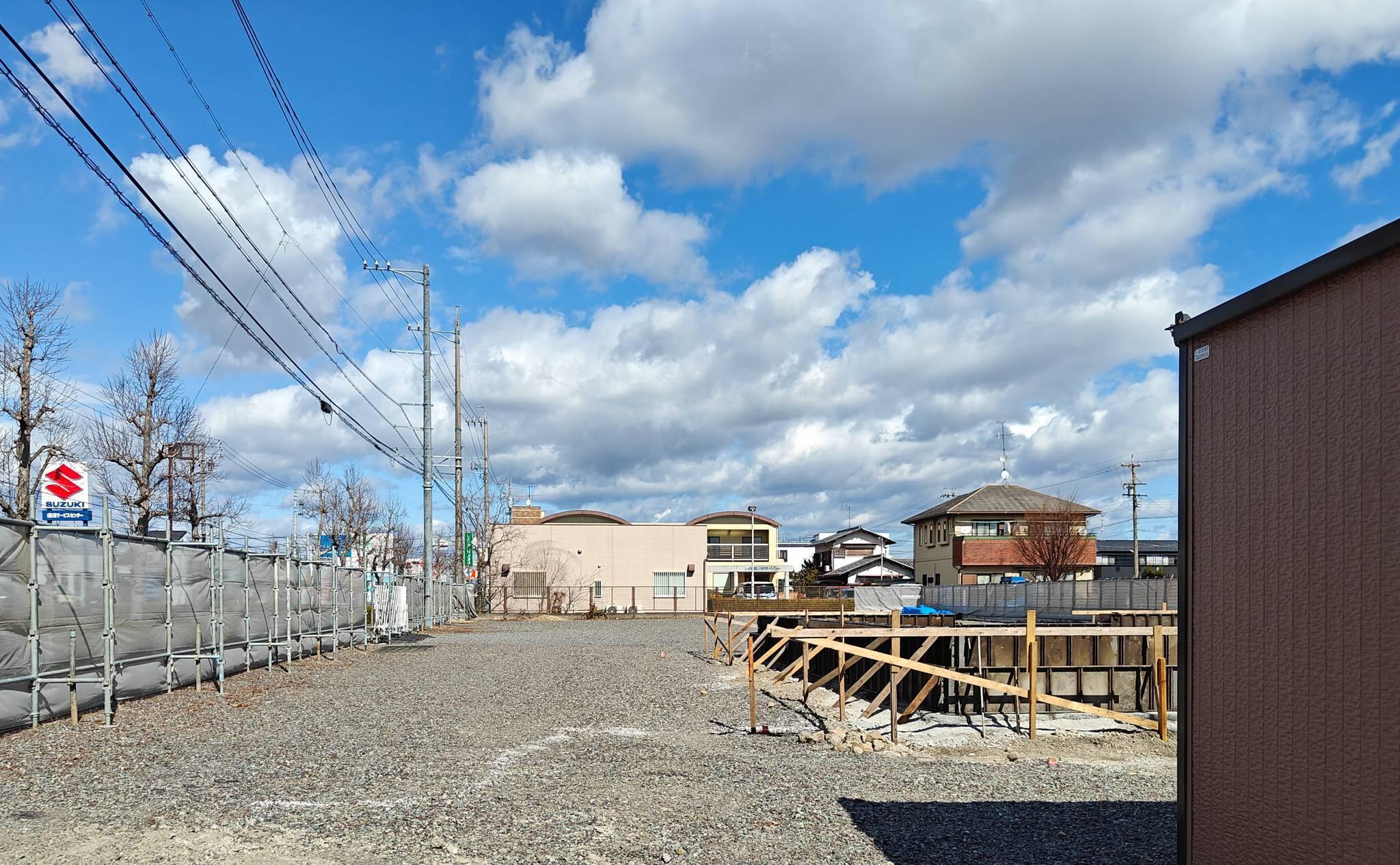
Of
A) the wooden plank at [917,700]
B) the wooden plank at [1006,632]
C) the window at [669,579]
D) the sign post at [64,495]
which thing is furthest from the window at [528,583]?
the wooden plank at [917,700]

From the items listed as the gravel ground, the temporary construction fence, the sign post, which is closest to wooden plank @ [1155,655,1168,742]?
the gravel ground

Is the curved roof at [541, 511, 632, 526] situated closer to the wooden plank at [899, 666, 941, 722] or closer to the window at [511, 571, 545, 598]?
the window at [511, 571, 545, 598]

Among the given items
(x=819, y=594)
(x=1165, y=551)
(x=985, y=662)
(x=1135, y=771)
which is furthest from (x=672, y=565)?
(x=1135, y=771)

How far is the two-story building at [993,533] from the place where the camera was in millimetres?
64312

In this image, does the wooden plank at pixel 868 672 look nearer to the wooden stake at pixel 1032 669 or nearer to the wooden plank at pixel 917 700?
the wooden plank at pixel 917 700

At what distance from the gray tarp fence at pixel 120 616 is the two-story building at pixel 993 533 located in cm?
4852

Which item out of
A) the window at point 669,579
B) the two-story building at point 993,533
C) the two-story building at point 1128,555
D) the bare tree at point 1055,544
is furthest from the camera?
the two-story building at point 1128,555

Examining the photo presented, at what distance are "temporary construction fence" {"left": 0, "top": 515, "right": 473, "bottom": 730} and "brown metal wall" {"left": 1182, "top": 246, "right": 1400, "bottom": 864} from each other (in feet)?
40.6

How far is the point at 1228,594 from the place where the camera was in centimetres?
550

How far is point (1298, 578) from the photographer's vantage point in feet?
16.3

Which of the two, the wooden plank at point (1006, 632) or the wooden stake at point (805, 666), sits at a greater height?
the wooden plank at point (1006, 632)

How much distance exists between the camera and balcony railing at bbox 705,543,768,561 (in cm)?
7950

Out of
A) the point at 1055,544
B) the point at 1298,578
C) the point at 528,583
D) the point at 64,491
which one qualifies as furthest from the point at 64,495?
the point at 1055,544

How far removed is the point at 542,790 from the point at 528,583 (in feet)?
188
